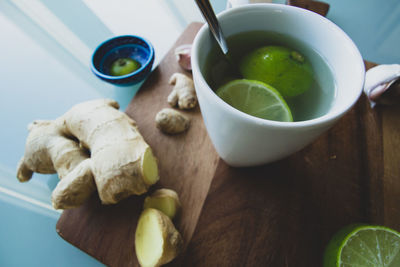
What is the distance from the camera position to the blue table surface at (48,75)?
621 millimetres

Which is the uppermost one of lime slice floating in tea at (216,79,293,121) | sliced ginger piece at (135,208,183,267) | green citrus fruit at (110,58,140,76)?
green citrus fruit at (110,58,140,76)

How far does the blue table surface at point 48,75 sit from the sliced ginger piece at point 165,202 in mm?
233

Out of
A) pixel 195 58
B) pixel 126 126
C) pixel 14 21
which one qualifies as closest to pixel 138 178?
pixel 126 126

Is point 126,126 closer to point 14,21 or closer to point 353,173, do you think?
point 353,173

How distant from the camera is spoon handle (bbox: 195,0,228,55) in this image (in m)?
0.36

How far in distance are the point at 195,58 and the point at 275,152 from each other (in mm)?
187

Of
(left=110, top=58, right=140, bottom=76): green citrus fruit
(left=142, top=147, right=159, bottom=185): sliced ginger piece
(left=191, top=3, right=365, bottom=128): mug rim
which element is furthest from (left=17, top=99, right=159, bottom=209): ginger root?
(left=191, top=3, right=365, bottom=128): mug rim

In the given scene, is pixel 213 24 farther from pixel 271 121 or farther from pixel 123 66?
pixel 123 66

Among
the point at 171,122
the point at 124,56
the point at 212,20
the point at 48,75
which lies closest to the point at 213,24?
the point at 212,20

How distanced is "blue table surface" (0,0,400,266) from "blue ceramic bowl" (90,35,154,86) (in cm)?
10

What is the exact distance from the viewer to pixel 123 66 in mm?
718

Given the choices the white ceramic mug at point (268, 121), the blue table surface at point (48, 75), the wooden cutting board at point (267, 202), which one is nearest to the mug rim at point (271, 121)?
the white ceramic mug at point (268, 121)

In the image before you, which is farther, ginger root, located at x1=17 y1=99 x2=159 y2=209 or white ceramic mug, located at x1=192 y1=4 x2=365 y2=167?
ginger root, located at x1=17 y1=99 x2=159 y2=209

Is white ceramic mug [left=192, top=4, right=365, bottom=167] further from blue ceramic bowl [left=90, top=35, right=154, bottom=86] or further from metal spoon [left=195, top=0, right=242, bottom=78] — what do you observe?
blue ceramic bowl [left=90, top=35, right=154, bottom=86]
